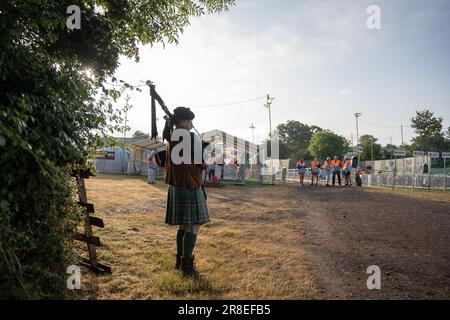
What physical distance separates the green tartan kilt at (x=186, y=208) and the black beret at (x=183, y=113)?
0.97m

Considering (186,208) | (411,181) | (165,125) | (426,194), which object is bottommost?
(426,194)

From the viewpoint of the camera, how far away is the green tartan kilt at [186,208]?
382cm

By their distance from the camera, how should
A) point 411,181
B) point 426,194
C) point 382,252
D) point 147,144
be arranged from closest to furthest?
point 382,252 < point 426,194 < point 411,181 < point 147,144

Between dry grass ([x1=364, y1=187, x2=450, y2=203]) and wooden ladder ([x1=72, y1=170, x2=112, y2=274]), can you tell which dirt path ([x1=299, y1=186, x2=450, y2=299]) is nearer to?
wooden ladder ([x1=72, y1=170, x2=112, y2=274])

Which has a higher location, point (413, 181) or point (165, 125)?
point (165, 125)

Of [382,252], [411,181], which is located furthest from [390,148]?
[382,252]

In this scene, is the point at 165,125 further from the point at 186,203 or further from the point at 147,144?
the point at 147,144

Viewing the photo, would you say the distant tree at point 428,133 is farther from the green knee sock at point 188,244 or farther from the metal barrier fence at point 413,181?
the green knee sock at point 188,244

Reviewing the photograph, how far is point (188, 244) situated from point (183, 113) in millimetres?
1735

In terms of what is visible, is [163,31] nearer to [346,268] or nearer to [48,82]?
[48,82]

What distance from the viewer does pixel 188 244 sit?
3.74m

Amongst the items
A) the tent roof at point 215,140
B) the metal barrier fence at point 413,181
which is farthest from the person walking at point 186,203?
the metal barrier fence at point 413,181
